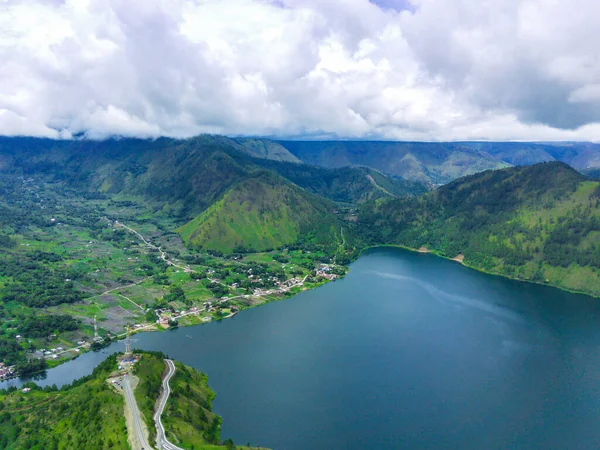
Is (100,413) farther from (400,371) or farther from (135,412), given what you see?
(400,371)

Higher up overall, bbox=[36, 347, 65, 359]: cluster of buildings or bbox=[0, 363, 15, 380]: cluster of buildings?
bbox=[36, 347, 65, 359]: cluster of buildings

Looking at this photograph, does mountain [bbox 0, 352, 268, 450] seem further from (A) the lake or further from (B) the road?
(A) the lake

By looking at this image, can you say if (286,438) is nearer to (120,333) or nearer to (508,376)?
(508,376)

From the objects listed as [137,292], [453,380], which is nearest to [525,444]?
[453,380]

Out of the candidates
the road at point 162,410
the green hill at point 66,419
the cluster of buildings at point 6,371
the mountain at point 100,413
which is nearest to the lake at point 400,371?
the mountain at point 100,413

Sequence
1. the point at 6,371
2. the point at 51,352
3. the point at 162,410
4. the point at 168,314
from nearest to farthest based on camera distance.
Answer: the point at 162,410 < the point at 6,371 < the point at 51,352 < the point at 168,314

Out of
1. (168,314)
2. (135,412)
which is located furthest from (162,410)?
(168,314)

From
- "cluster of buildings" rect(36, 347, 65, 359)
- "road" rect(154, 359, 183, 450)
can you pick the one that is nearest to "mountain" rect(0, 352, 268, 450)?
"road" rect(154, 359, 183, 450)
